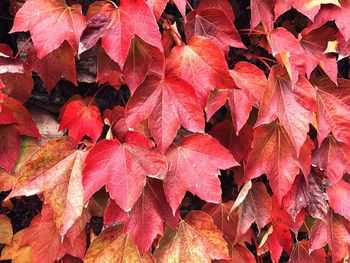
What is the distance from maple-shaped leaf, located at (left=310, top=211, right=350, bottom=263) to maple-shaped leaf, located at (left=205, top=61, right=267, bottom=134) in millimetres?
484

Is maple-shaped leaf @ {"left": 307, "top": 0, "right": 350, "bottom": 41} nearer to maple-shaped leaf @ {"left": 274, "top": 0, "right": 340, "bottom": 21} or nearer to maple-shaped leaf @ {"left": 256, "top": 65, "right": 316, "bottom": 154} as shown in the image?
maple-shaped leaf @ {"left": 274, "top": 0, "right": 340, "bottom": 21}

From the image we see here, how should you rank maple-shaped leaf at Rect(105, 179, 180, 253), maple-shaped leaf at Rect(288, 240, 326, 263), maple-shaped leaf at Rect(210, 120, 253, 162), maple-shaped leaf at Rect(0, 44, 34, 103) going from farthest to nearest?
1. maple-shaped leaf at Rect(288, 240, 326, 263)
2. maple-shaped leaf at Rect(210, 120, 253, 162)
3. maple-shaped leaf at Rect(0, 44, 34, 103)
4. maple-shaped leaf at Rect(105, 179, 180, 253)

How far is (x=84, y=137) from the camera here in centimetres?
121

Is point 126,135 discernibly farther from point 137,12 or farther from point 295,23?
point 295,23

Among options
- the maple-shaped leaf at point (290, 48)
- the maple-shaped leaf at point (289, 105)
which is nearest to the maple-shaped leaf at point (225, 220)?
the maple-shaped leaf at point (289, 105)

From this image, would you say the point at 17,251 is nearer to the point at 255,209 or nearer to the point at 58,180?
the point at 58,180

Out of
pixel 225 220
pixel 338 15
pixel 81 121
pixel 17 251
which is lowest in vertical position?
pixel 17 251

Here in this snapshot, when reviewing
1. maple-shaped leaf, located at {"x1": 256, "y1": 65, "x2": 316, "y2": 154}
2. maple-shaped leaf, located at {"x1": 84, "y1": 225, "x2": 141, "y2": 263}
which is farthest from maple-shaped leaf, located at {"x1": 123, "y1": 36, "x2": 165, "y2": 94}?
maple-shaped leaf, located at {"x1": 84, "y1": 225, "x2": 141, "y2": 263}

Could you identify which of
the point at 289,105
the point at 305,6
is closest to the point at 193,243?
the point at 289,105

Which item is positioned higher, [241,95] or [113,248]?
[241,95]

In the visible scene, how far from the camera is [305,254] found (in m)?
1.33

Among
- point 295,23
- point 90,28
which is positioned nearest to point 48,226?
point 90,28

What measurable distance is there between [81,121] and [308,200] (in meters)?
0.69

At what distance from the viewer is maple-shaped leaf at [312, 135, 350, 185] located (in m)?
1.20
